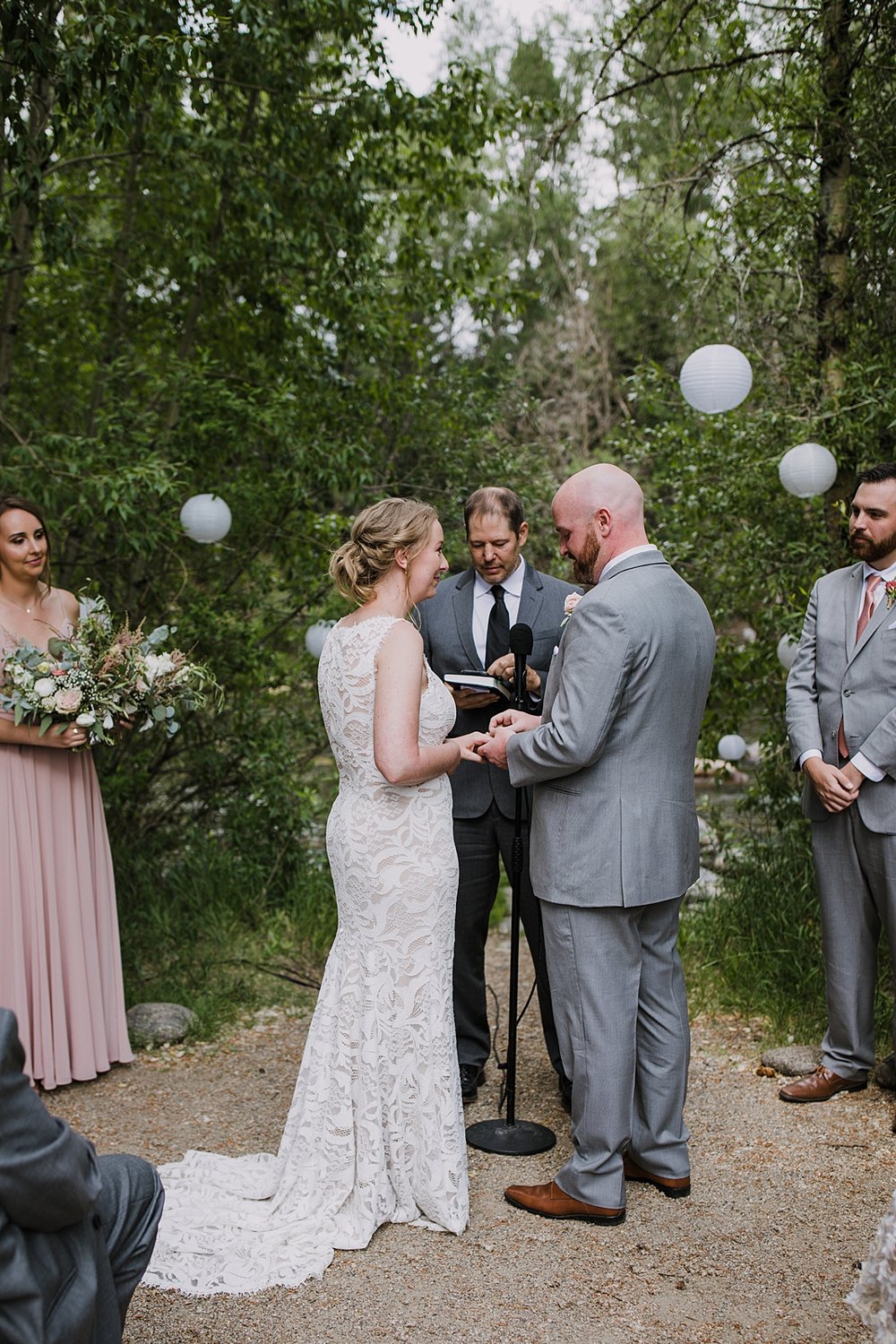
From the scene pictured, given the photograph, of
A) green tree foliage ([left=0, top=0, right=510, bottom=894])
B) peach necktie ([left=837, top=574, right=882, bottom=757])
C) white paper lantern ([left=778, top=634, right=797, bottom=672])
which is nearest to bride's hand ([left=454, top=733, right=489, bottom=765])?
peach necktie ([left=837, top=574, right=882, bottom=757])

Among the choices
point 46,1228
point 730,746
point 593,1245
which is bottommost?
point 593,1245

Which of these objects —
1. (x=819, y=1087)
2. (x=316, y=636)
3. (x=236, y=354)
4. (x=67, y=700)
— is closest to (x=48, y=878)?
(x=67, y=700)

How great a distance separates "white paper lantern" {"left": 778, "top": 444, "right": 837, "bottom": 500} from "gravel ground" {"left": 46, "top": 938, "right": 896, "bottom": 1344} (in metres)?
2.47

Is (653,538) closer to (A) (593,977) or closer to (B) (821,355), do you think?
(B) (821,355)

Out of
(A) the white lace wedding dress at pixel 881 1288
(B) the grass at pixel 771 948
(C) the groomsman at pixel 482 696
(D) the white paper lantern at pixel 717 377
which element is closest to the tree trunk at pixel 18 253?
(C) the groomsman at pixel 482 696

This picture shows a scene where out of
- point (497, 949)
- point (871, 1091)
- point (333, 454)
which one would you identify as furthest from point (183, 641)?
point (871, 1091)

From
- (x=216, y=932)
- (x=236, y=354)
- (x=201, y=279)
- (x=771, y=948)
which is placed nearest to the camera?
(x=771, y=948)

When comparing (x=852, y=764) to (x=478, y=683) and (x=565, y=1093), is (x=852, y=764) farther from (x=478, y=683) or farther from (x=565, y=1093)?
(x=565, y=1093)

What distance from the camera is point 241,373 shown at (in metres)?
6.84

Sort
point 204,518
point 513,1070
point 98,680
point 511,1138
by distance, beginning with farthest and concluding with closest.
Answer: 1. point 204,518
2. point 98,680
3. point 511,1138
4. point 513,1070

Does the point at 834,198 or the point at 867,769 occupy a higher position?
the point at 834,198

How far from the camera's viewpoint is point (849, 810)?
14.0ft

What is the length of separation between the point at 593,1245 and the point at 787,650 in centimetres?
285

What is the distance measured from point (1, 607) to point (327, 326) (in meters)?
2.94
